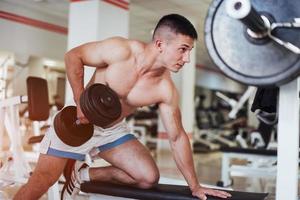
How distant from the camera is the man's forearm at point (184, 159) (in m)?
1.99

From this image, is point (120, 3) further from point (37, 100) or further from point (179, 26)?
point (179, 26)

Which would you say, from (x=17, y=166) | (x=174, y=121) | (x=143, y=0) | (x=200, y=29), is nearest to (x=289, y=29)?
Answer: (x=174, y=121)

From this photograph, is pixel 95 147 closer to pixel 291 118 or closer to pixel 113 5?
pixel 291 118

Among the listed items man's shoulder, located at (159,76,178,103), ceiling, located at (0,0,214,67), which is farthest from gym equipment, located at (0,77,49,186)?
ceiling, located at (0,0,214,67)

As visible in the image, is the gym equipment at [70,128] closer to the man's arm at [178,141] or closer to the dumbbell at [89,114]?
the dumbbell at [89,114]

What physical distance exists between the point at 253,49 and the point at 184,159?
75cm

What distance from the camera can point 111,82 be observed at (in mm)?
2160

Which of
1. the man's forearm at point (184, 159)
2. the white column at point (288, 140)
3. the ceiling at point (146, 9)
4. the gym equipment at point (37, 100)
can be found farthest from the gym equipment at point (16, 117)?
the ceiling at point (146, 9)

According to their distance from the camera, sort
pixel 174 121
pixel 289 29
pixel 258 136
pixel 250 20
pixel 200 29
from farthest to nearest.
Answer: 1. pixel 200 29
2. pixel 258 136
3. pixel 174 121
4. pixel 289 29
5. pixel 250 20

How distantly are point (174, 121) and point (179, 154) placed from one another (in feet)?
0.60

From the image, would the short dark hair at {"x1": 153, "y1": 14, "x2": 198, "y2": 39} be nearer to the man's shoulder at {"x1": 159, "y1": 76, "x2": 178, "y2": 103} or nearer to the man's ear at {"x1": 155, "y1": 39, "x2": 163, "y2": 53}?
the man's ear at {"x1": 155, "y1": 39, "x2": 163, "y2": 53}

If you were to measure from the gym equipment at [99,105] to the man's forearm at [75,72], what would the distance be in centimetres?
23

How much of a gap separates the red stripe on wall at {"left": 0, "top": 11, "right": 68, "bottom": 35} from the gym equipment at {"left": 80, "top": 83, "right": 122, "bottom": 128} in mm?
5411

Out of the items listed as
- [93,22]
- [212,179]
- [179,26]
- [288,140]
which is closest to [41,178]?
[179,26]
